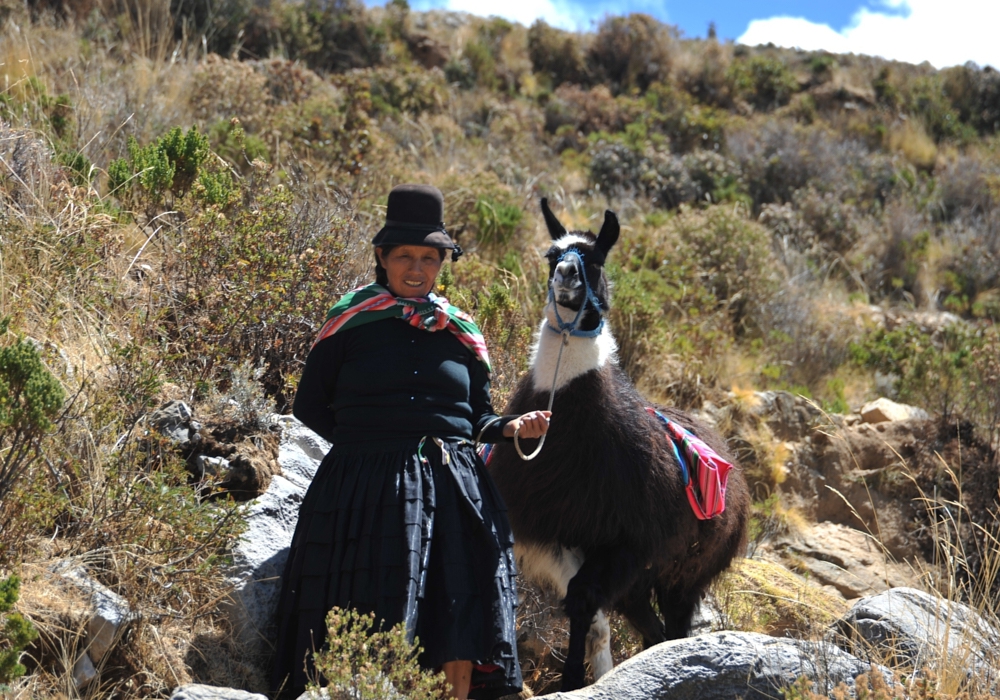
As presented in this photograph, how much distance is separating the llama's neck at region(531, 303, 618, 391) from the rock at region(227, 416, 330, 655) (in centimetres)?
120

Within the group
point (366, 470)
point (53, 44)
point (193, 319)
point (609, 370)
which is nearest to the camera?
point (366, 470)

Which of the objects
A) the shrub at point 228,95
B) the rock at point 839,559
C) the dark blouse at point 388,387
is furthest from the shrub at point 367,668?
the shrub at point 228,95

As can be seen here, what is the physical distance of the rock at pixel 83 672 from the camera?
3.21m

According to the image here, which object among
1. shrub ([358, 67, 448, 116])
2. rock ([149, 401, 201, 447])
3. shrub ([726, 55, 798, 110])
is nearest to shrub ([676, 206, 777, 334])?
shrub ([358, 67, 448, 116])

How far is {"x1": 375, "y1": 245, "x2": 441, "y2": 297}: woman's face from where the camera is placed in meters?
3.66

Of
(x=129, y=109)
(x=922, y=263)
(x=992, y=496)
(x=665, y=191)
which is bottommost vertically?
(x=992, y=496)

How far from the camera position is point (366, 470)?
138 inches

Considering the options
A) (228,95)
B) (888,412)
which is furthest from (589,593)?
(228,95)

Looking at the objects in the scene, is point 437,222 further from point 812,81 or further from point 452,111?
point 812,81

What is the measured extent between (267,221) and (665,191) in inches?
368

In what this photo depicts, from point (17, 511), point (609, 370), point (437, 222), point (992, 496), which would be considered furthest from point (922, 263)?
point (17, 511)

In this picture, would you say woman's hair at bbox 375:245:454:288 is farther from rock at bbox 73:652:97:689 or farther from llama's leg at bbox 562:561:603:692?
rock at bbox 73:652:97:689

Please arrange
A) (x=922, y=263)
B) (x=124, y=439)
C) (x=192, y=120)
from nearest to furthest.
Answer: (x=124, y=439) → (x=192, y=120) → (x=922, y=263)

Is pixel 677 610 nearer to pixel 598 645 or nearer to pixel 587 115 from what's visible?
pixel 598 645
